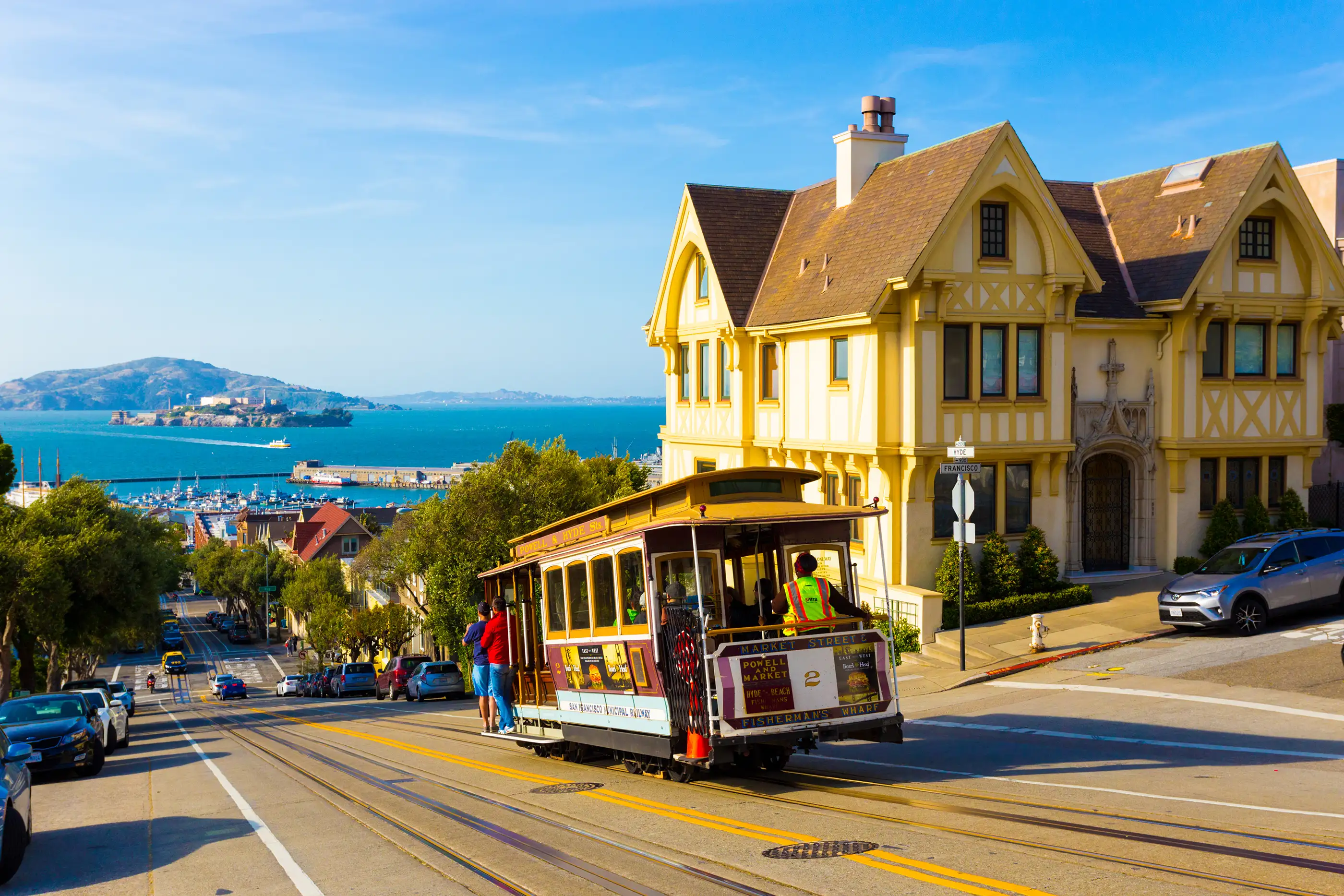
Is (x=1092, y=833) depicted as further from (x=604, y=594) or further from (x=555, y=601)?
(x=555, y=601)

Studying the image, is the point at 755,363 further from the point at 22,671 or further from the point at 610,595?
the point at 22,671

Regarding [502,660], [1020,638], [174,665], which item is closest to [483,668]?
[502,660]

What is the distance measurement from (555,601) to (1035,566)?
1479 cm

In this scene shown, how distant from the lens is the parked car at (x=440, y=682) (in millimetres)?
36344

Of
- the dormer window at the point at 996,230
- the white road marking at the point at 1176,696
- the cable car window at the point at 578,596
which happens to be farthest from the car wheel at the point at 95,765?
the dormer window at the point at 996,230

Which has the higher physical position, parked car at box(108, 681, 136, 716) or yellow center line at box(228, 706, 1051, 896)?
yellow center line at box(228, 706, 1051, 896)

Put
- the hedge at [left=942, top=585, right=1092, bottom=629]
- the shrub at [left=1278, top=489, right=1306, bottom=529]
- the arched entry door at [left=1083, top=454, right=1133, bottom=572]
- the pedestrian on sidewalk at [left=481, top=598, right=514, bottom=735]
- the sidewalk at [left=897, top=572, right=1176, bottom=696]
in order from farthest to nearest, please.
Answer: the shrub at [left=1278, top=489, right=1306, bottom=529] → the arched entry door at [left=1083, top=454, right=1133, bottom=572] → the hedge at [left=942, top=585, right=1092, bottom=629] → the sidewalk at [left=897, top=572, right=1176, bottom=696] → the pedestrian on sidewalk at [left=481, top=598, right=514, bottom=735]

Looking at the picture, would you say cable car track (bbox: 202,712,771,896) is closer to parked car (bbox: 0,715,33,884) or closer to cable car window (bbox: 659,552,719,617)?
cable car window (bbox: 659,552,719,617)

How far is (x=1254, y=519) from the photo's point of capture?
27953 millimetres

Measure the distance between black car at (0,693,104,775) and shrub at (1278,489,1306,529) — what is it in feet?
86.5

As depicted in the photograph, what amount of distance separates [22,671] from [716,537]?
3813cm

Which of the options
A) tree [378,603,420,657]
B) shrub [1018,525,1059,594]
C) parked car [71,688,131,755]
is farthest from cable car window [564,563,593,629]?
tree [378,603,420,657]

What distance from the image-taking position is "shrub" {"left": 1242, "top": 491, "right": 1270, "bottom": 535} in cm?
2797

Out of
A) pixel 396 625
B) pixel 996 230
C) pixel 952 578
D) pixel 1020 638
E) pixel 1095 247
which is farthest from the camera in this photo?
pixel 396 625
